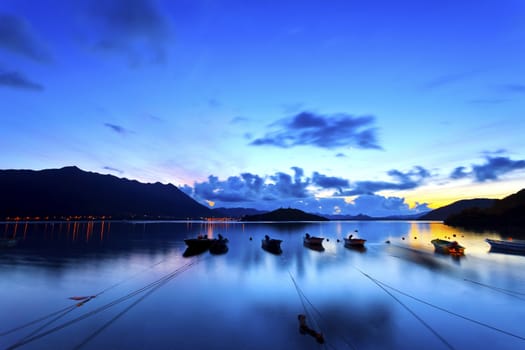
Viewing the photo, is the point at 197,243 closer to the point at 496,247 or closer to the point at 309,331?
the point at 309,331

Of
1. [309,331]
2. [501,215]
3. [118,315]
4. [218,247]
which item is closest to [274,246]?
[218,247]

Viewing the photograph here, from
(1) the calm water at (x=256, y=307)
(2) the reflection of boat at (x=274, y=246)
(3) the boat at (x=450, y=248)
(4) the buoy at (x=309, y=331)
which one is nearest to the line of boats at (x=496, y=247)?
(3) the boat at (x=450, y=248)

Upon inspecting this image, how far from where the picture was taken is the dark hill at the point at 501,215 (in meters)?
153

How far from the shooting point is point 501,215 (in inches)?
6309

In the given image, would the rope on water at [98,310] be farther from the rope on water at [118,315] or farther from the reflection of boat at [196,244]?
the reflection of boat at [196,244]

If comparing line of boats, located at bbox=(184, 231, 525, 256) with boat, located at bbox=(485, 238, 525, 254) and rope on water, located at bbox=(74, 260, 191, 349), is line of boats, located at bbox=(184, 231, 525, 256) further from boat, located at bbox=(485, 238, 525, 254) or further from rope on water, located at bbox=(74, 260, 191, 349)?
rope on water, located at bbox=(74, 260, 191, 349)

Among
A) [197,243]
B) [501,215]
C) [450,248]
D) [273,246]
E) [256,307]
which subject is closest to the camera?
[256,307]

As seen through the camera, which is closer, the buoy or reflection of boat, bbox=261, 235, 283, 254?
the buoy

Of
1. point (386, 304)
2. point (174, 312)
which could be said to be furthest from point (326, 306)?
point (174, 312)

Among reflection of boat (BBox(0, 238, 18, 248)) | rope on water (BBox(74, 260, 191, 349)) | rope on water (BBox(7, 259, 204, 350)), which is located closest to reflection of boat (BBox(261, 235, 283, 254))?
rope on water (BBox(7, 259, 204, 350))

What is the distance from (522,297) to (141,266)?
114 feet

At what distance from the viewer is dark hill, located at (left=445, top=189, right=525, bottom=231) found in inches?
6024

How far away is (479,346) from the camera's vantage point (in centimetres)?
1290

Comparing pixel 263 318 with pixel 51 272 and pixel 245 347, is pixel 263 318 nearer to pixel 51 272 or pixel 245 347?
pixel 245 347
